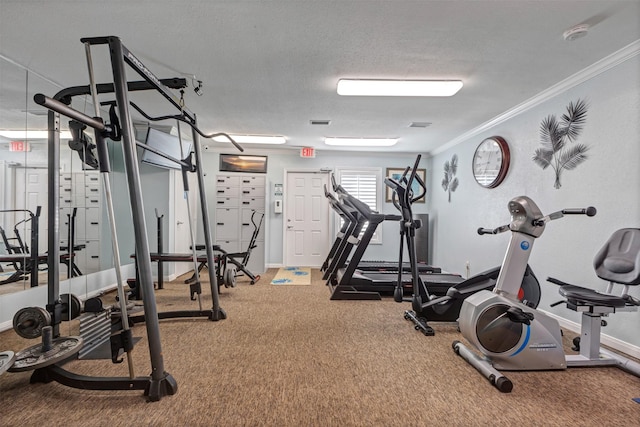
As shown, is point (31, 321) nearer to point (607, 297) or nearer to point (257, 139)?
point (607, 297)

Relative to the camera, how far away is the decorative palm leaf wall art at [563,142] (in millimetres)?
2881

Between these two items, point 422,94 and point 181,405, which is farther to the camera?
point 422,94

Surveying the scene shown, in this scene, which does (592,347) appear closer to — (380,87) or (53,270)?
(380,87)

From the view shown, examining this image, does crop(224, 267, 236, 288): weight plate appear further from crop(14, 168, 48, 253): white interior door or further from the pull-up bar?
the pull-up bar

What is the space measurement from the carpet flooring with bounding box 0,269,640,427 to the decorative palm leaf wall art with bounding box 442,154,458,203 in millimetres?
3052

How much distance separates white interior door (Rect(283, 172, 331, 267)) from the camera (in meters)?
6.38

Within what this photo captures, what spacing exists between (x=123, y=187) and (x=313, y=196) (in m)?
3.39

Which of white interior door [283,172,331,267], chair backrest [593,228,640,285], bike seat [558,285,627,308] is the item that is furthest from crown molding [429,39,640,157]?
white interior door [283,172,331,267]

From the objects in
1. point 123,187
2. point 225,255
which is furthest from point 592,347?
point 123,187

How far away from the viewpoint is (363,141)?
550 cm

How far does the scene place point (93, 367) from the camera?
6.97ft

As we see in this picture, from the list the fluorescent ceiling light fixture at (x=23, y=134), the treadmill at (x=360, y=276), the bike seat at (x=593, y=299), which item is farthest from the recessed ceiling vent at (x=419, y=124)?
the fluorescent ceiling light fixture at (x=23, y=134)

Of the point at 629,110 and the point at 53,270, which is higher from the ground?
the point at 629,110

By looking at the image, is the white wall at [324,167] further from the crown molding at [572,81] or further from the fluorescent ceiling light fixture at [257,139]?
the crown molding at [572,81]
